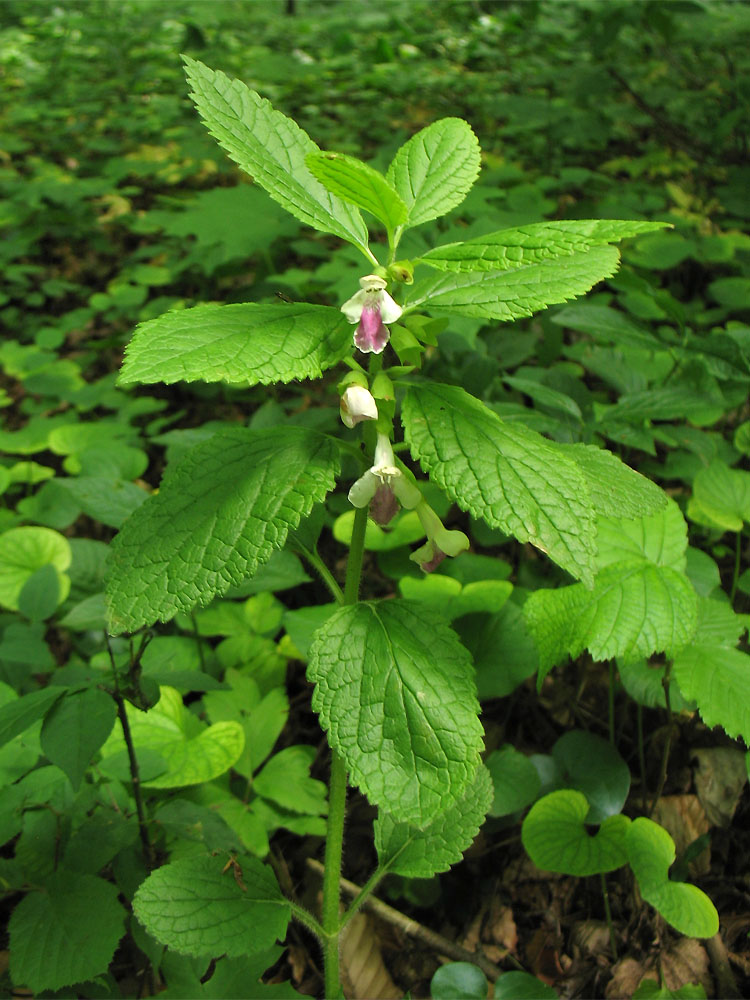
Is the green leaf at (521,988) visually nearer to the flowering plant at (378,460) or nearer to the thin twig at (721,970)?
the thin twig at (721,970)

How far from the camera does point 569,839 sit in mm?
1458

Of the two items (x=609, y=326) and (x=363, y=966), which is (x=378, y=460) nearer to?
(x=363, y=966)

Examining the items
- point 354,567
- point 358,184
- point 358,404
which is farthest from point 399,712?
point 358,184

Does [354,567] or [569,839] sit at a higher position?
[354,567]

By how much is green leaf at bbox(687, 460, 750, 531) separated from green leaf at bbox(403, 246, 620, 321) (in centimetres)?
104

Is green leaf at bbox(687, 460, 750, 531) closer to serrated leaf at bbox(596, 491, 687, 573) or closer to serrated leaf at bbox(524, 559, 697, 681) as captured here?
serrated leaf at bbox(596, 491, 687, 573)

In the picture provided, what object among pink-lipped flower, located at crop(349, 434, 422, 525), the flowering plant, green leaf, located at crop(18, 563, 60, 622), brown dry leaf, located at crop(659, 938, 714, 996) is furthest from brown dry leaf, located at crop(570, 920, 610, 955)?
green leaf, located at crop(18, 563, 60, 622)

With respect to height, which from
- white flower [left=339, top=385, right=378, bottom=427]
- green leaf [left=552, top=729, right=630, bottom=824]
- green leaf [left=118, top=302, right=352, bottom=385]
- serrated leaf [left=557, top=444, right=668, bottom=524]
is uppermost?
green leaf [left=118, top=302, right=352, bottom=385]

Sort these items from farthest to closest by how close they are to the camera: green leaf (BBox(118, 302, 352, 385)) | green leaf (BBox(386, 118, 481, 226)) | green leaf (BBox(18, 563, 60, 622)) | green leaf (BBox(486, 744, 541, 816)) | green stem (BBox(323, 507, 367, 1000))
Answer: green leaf (BBox(18, 563, 60, 622))
green leaf (BBox(486, 744, 541, 816))
green stem (BBox(323, 507, 367, 1000))
green leaf (BBox(386, 118, 481, 226))
green leaf (BBox(118, 302, 352, 385))

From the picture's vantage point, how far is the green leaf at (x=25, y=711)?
1171 millimetres

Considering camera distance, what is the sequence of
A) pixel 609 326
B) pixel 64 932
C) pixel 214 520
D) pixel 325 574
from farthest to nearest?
pixel 609 326
pixel 64 932
pixel 325 574
pixel 214 520

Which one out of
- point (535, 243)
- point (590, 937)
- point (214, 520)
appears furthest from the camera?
point (590, 937)

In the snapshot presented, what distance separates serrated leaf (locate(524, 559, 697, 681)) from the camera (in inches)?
49.4

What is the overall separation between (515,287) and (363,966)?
1406 mm
